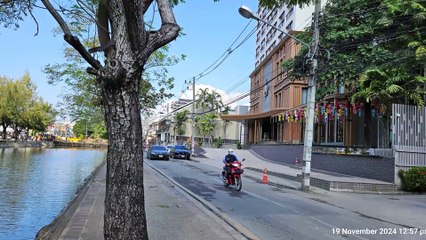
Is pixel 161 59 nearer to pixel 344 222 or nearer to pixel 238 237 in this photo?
pixel 344 222

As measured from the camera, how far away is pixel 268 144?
41.8 meters

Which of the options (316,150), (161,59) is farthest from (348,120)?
(161,59)

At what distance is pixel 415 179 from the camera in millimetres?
17594

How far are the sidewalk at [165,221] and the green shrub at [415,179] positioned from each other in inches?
401

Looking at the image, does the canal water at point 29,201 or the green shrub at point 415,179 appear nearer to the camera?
the canal water at point 29,201

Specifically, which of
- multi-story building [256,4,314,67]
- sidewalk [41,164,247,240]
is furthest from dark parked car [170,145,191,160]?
sidewalk [41,164,247,240]

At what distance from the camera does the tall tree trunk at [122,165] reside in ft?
14.9

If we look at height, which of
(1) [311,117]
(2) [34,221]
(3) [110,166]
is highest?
(1) [311,117]

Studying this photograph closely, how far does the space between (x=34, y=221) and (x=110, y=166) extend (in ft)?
26.7

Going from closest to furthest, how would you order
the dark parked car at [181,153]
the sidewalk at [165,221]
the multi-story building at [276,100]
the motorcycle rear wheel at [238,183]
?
1. the sidewalk at [165,221]
2. the motorcycle rear wheel at [238,183]
3. the multi-story building at [276,100]
4. the dark parked car at [181,153]

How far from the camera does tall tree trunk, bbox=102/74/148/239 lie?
4.54m

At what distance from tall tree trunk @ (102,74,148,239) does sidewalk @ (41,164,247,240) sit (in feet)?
8.82

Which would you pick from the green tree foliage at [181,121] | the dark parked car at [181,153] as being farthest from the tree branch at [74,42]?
the green tree foliage at [181,121]

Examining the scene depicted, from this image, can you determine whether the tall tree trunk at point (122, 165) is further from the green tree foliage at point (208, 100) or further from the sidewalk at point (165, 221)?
the green tree foliage at point (208, 100)
